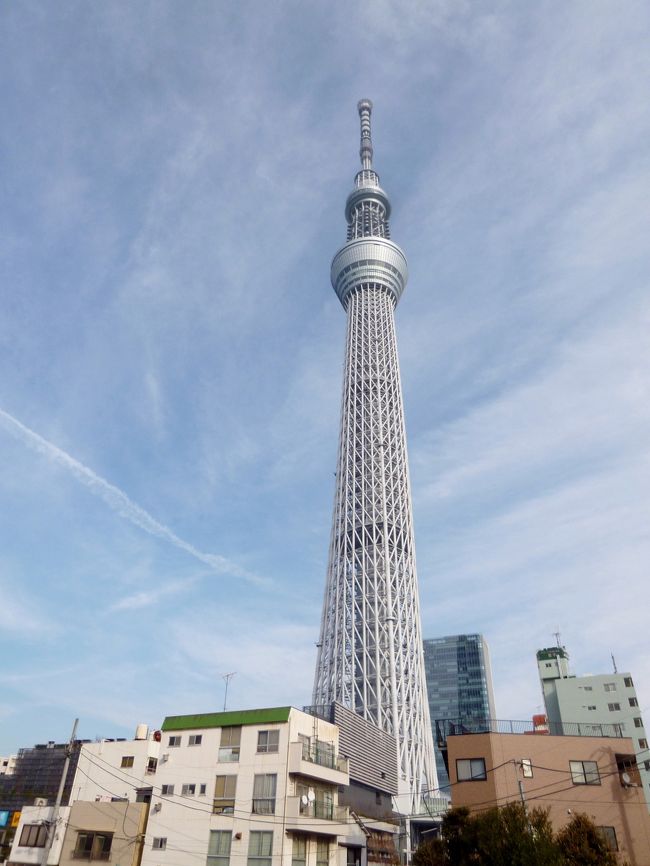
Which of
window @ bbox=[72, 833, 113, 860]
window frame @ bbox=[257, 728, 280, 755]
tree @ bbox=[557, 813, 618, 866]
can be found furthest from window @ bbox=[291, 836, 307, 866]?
tree @ bbox=[557, 813, 618, 866]

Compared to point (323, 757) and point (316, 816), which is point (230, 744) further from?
Answer: point (316, 816)

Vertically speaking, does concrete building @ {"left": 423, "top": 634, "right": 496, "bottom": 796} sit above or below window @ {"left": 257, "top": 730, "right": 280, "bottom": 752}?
above

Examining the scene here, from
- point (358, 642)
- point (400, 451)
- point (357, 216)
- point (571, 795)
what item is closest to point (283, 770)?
point (571, 795)

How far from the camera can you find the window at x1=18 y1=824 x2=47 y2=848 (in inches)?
1686

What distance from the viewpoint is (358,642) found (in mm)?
79000

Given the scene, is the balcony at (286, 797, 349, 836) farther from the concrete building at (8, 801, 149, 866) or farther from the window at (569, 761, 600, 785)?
the window at (569, 761, 600, 785)

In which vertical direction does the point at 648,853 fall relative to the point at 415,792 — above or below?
below

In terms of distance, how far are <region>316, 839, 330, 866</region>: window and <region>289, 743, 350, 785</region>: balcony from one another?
3.09m

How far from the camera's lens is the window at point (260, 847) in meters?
35.4

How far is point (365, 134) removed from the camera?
12512cm

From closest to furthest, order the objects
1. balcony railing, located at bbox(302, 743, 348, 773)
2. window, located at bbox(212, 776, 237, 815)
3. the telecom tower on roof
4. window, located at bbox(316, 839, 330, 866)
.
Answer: window, located at bbox(212, 776, 237, 815), window, located at bbox(316, 839, 330, 866), balcony railing, located at bbox(302, 743, 348, 773), the telecom tower on roof

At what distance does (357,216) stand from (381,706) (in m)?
79.5

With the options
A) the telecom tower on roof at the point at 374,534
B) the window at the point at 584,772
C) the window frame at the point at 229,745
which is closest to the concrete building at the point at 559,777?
the window at the point at 584,772

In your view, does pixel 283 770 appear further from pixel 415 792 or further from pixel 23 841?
pixel 415 792
